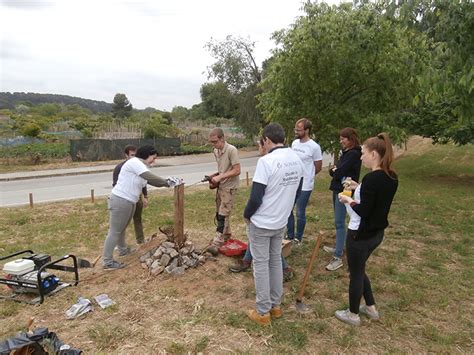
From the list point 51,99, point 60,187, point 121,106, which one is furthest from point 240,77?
point 51,99

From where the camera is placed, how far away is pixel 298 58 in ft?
27.7

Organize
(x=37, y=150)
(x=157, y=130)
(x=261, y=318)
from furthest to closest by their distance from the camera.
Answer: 1. (x=157, y=130)
2. (x=37, y=150)
3. (x=261, y=318)

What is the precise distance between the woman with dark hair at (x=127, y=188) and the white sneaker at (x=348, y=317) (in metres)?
2.55

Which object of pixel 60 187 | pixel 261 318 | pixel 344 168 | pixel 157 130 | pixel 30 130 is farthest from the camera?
pixel 157 130

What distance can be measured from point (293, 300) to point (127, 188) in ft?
8.25

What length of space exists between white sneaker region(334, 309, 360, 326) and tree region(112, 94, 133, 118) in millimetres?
54447

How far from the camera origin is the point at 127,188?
4.66 meters

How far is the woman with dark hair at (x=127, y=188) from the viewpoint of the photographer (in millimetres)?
4582

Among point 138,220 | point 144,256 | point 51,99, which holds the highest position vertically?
point 51,99

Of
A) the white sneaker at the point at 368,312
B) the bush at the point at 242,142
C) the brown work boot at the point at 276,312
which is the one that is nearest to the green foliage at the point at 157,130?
the bush at the point at 242,142

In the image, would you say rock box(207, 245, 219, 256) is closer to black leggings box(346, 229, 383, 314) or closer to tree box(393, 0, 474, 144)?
black leggings box(346, 229, 383, 314)

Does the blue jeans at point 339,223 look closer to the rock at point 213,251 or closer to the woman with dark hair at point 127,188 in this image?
the rock at point 213,251

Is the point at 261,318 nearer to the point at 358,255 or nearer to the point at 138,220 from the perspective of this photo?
the point at 358,255

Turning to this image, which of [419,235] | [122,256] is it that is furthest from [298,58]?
[122,256]
